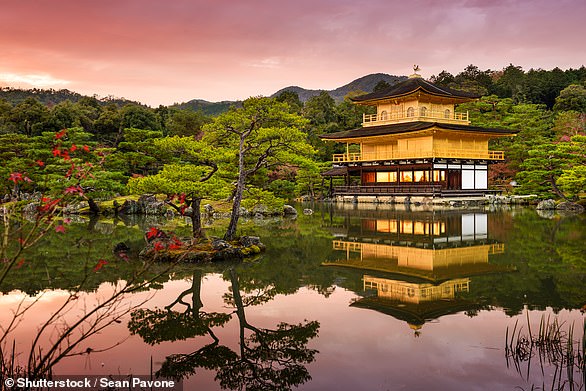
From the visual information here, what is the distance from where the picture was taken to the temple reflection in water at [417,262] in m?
8.87

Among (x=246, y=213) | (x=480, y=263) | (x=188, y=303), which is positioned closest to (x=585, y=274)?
(x=480, y=263)

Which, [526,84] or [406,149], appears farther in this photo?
[526,84]

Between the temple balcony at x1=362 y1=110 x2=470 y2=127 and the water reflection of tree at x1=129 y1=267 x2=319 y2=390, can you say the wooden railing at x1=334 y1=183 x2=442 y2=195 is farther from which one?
the water reflection of tree at x1=129 y1=267 x2=319 y2=390

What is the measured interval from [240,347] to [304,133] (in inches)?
364

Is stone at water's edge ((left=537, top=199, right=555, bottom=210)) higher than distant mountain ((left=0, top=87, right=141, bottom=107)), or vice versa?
distant mountain ((left=0, top=87, right=141, bottom=107))

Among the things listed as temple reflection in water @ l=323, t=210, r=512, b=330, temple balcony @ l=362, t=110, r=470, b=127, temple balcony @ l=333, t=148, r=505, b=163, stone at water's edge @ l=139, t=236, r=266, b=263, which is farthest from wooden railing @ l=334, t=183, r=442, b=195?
stone at water's edge @ l=139, t=236, r=266, b=263

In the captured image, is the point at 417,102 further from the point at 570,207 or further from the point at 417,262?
the point at 417,262

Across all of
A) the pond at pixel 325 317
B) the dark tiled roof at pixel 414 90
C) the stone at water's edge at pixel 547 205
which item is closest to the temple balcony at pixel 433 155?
the dark tiled roof at pixel 414 90

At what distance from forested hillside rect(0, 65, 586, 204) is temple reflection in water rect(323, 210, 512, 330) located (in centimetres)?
352

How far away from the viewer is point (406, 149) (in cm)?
4297

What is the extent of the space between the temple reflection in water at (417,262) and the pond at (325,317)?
2.5 inches

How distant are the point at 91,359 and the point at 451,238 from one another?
1417cm

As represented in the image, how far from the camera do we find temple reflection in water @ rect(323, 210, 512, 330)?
8867 mm

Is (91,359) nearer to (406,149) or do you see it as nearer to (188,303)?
(188,303)
